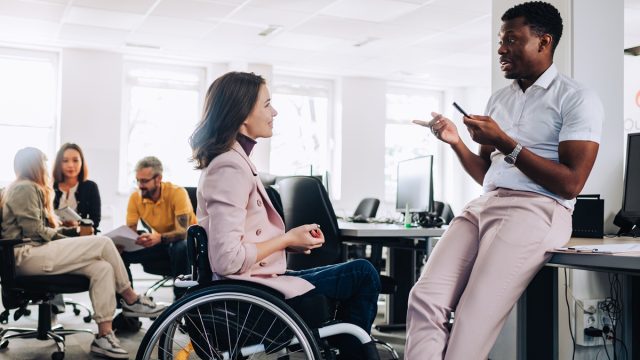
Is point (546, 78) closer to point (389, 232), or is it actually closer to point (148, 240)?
point (389, 232)

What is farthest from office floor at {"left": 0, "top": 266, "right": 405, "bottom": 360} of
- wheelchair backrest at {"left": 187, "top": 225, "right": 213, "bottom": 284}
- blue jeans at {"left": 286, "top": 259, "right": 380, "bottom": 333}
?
wheelchair backrest at {"left": 187, "top": 225, "right": 213, "bottom": 284}

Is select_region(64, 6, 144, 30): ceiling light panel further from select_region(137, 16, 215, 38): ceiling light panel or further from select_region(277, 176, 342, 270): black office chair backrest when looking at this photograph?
select_region(277, 176, 342, 270): black office chair backrest

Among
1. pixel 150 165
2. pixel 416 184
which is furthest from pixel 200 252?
pixel 150 165

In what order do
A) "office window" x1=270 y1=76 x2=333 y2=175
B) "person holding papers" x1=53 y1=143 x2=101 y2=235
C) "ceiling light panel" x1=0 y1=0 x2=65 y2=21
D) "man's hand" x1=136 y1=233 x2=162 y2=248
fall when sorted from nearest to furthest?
"man's hand" x1=136 y1=233 x2=162 y2=248
"person holding papers" x1=53 y1=143 x2=101 y2=235
"ceiling light panel" x1=0 y1=0 x2=65 y2=21
"office window" x1=270 y1=76 x2=333 y2=175

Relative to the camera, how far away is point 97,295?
11.8 feet

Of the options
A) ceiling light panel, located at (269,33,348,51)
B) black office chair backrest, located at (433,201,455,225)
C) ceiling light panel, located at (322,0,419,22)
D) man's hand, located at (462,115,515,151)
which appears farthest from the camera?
ceiling light panel, located at (269,33,348,51)

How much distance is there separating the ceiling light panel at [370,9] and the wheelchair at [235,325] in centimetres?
454

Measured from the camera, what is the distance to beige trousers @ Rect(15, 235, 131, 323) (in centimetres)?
348

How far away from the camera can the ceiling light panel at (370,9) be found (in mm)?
6070

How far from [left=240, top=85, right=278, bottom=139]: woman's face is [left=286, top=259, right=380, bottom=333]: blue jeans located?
454 millimetres

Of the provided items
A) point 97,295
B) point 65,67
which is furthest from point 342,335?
point 65,67

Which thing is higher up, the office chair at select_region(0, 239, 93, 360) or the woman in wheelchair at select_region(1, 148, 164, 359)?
the woman in wheelchair at select_region(1, 148, 164, 359)

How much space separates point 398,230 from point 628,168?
4.24 ft

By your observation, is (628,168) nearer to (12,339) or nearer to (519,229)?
(519,229)
